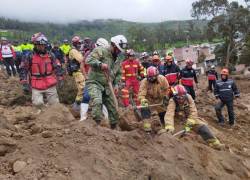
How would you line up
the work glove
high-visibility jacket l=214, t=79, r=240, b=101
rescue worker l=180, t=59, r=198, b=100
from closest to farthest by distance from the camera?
the work glove → high-visibility jacket l=214, t=79, r=240, b=101 → rescue worker l=180, t=59, r=198, b=100

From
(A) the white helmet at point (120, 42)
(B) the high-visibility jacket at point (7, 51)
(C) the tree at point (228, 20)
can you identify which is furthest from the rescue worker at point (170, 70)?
(C) the tree at point (228, 20)

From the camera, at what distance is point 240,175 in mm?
7980

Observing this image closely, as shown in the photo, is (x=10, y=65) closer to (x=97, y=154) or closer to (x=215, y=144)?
(x=215, y=144)

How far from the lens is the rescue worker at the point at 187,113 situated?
876 cm

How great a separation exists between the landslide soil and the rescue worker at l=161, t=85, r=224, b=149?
217mm

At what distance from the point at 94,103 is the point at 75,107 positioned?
3295 mm

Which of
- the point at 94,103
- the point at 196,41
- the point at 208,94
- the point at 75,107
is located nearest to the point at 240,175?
the point at 94,103

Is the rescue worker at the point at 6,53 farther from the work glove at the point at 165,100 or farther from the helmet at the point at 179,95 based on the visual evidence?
the helmet at the point at 179,95

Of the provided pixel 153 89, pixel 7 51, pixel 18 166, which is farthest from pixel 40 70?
pixel 7 51

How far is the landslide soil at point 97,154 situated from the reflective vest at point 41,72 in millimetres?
681

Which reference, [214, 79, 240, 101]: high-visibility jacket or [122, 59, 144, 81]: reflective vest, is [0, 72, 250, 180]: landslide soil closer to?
[122, 59, 144, 81]: reflective vest

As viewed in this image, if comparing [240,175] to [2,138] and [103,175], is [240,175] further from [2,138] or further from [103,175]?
[2,138]

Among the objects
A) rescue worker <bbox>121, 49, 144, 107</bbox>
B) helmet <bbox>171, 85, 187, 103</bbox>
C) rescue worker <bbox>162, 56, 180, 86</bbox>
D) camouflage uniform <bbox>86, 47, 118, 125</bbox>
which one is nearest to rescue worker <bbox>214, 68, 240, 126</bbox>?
rescue worker <bbox>162, 56, 180, 86</bbox>

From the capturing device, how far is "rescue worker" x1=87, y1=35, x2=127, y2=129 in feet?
23.9
